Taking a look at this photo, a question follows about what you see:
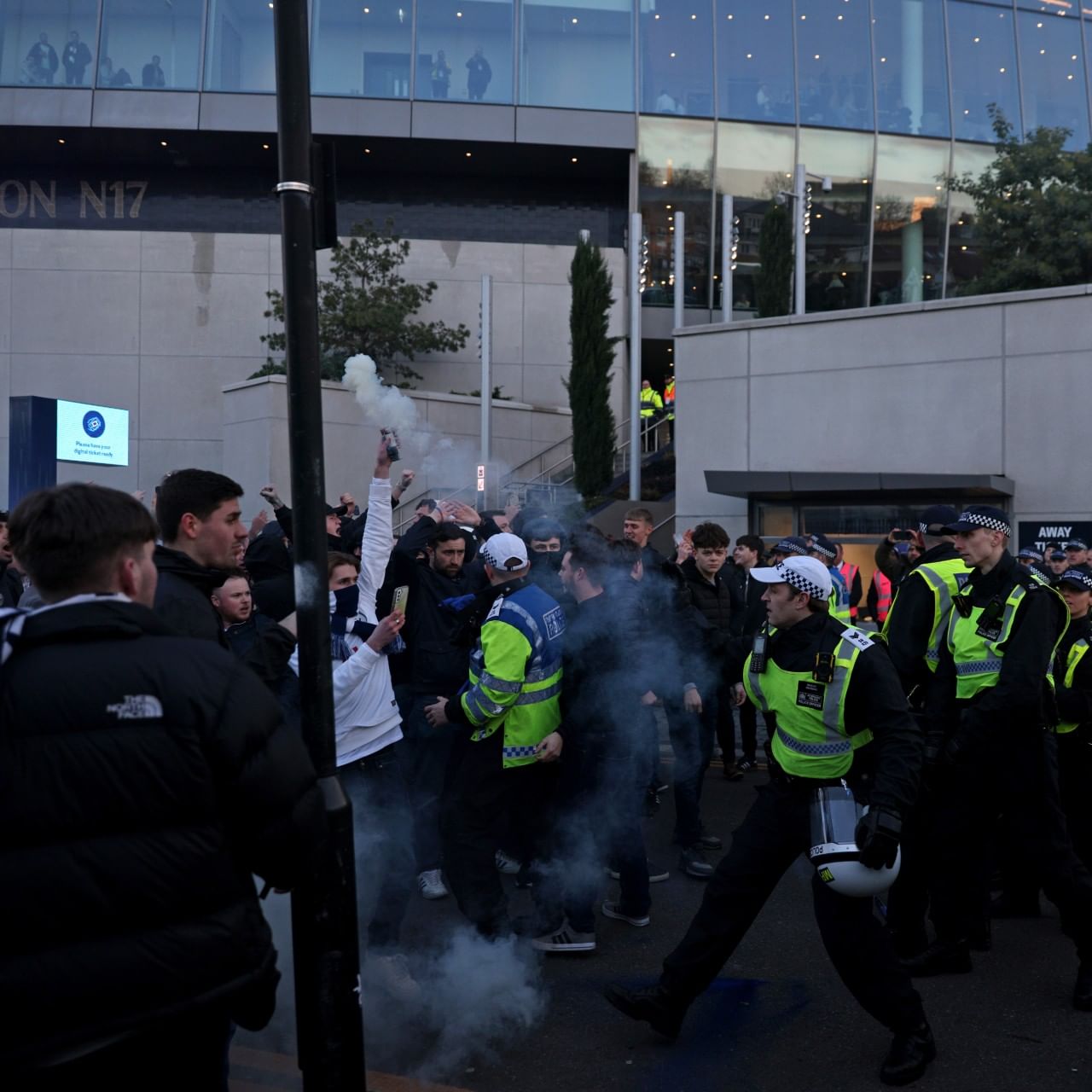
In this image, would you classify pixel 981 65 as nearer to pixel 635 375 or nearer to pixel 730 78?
pixel 730 78

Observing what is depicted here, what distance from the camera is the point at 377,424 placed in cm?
2116

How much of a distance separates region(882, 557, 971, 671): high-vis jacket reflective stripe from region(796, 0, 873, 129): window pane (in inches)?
993

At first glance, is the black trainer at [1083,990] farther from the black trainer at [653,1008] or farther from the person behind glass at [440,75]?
the person behind glass at [440,75]

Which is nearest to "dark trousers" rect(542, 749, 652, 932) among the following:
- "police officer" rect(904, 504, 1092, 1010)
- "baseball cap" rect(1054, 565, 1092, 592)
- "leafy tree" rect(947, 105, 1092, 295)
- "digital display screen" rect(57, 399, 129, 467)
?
"police officer" rect(904, 504, 1092, 1010)

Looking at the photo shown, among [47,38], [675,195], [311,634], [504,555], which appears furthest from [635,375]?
[311,634]

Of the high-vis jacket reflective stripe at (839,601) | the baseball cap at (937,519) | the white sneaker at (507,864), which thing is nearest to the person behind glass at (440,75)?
the high-vis jacket reflective stripe at (839,601)

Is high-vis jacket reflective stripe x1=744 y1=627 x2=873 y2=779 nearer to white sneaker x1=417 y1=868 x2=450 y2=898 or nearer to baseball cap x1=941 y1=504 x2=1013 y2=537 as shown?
baseball cap x1=941 y1=504 x2=1013 y2=537

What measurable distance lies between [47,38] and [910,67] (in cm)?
2059

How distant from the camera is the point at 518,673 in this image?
4855 millimetres

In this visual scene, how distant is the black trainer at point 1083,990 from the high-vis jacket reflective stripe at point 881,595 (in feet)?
19.3

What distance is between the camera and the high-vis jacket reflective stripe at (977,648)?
4906 mm

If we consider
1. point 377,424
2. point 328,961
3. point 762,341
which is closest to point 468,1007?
point 328,961

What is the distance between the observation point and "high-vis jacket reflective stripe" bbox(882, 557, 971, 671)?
5281 millimetres

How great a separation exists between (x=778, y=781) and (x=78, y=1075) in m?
2.75
